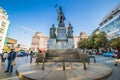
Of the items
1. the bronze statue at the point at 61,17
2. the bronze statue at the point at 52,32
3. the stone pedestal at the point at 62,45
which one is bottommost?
the stone pedestal at the point at 62,45

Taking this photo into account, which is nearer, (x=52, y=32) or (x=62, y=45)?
(x=62, y=45)

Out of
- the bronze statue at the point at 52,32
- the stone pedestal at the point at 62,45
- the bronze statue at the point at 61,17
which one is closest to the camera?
the stone pedestal at the point at 62,45

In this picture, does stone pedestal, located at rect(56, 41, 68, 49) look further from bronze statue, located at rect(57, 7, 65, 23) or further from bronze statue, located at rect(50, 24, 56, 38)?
bronze statue, located at rect(57, 7, 65, 23)

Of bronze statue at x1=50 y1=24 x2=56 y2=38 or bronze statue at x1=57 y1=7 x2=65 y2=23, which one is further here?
bronze statue at x1=57 y1=7 x2=65 y2=23

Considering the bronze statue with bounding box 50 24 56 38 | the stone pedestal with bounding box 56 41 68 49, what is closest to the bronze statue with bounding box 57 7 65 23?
the bronze statue with bounding box 50 24 56 38

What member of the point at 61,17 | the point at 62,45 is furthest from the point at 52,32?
the point at 61,17

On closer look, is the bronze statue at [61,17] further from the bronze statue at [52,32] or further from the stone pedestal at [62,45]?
the stone pedestal at [62,45]

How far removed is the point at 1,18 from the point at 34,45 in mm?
74884

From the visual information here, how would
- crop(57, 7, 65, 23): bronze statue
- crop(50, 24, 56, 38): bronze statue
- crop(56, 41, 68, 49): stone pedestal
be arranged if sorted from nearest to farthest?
crop(56, 41, 68, 49): stone pedestal
crop(50, 24, 56, 38): bronze statue
crop(57, 7, 65, 23): bronze statue

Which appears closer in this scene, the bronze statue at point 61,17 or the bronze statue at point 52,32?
the bronze statue at point 52,32

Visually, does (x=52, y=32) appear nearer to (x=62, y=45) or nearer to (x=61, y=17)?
(x=62, y=45)

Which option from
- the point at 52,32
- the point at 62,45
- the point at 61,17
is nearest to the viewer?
the point at 62,45

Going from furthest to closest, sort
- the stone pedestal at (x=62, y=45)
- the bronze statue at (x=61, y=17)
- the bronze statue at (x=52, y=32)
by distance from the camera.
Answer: the bronze statue at (x=61, y=17) < the bronze statue at (x=52, y=32) < the stone pedestal at (x=62, y=45)

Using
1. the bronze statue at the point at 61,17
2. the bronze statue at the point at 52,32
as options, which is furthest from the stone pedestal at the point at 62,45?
the bronze statue at the point at 61,17
